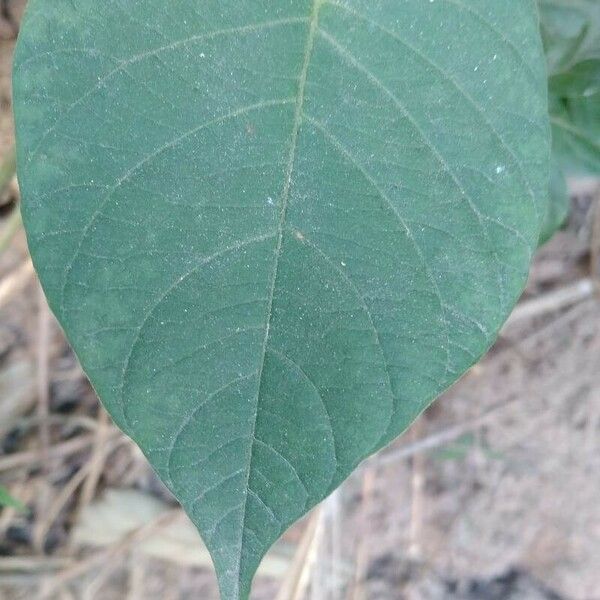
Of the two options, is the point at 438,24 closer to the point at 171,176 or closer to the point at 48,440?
the point at 171,176

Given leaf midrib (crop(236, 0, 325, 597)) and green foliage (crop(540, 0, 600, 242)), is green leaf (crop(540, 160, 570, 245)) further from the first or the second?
leaf midrib (crop(236, 0, 325, 597))

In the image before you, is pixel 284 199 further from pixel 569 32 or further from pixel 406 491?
pixel 406 491

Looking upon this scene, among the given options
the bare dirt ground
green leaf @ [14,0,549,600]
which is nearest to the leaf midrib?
green leaf @ [14,0,549,600]

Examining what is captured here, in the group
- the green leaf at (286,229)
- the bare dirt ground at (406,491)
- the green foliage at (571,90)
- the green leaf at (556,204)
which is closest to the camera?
the green leaf at (286,229)

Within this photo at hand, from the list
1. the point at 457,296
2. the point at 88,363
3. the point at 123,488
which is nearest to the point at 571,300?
the point at 123,488

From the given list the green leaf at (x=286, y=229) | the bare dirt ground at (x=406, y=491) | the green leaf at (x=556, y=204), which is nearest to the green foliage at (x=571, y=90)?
the green leaf at (x=556, y=204)

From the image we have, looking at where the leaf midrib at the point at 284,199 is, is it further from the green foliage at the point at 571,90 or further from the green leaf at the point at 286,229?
the green foliage at the point at 571,90
